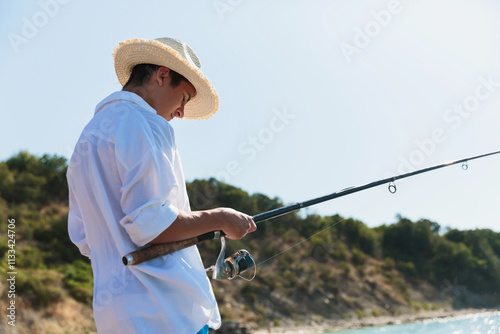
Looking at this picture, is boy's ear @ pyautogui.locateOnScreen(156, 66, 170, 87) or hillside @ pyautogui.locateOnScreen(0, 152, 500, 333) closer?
boy's ear @ pyautogui.locateOnScreen(156, 66, 170, 87)

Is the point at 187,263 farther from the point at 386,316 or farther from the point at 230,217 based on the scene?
the point at 386,316

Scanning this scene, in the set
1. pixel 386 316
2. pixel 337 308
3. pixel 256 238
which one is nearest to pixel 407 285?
pixel 386 316

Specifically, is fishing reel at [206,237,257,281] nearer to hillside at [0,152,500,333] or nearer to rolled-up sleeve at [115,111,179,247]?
rolled-up sleeve at [115,111,179,247]

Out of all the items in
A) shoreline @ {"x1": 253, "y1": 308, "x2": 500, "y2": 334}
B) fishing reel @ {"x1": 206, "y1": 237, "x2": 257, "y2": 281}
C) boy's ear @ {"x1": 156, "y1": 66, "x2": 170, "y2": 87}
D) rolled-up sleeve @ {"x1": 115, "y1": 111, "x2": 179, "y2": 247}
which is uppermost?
boy's ear @ {"x1": 156, "y1": 66, "x2": 170, "y2": 87}

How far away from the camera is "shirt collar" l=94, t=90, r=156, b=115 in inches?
54.2

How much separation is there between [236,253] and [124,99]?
0.80m

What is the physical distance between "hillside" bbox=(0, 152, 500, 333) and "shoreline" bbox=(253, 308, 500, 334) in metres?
0.29

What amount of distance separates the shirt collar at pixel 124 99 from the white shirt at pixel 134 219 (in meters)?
0.01

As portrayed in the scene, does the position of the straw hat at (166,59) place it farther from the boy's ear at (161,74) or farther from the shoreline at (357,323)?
the shoreline at (357,323)

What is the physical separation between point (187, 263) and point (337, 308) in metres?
21.6

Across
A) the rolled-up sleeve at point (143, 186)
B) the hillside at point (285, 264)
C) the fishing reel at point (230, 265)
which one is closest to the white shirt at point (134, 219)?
the rolled-up sleeve at point (143, 186)

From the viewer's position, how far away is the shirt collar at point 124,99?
138cm

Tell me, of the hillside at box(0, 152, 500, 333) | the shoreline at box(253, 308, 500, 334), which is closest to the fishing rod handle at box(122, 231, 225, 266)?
the hillside at box(0, 152, 500, 333)

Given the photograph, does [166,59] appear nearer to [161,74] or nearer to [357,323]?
[161,74]
